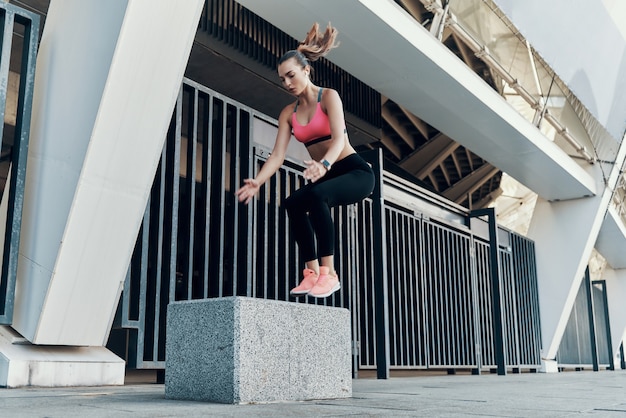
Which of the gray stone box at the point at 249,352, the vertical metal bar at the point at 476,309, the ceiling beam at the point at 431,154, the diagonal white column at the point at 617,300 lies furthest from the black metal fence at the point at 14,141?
the diagonal white column at the point at 617,300

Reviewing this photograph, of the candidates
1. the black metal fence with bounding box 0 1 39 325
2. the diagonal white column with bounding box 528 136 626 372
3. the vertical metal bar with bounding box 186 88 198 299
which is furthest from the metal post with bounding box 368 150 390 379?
the diagonal white column with bounding box 528 136 626 372

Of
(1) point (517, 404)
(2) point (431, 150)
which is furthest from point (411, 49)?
(2) point (431, 150)

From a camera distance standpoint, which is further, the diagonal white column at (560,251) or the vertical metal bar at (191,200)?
the diagonal white column at (560,251)

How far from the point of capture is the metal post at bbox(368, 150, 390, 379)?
30.0 feet

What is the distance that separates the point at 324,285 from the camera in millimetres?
3771

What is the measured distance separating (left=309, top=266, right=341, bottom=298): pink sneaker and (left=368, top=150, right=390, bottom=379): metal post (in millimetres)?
5544

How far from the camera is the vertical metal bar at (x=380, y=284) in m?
9.12

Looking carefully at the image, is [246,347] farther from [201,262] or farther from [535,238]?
[535,238]

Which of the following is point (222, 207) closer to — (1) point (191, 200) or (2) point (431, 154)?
(1) point (191, 200)

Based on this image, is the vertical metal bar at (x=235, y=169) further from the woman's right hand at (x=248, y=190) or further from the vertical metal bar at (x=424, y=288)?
the vertical metal bar at (x=424, y=288)

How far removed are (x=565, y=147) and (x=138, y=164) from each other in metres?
11.6

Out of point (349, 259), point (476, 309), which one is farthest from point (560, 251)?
point (349, 259)

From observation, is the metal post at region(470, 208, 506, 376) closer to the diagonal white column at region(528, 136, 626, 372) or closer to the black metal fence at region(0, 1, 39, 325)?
the diagonal white column at region(528, 136, 626, 372)

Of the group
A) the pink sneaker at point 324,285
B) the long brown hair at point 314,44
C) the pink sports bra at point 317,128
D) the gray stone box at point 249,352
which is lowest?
the gray stone box at point 249,352
